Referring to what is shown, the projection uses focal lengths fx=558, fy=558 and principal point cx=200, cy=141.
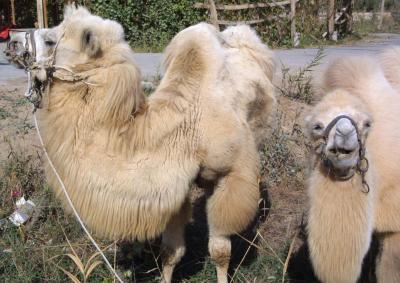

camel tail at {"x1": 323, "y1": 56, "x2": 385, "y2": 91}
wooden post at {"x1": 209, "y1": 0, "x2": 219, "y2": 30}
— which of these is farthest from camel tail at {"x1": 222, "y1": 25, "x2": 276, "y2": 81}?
wooden post at {"x1": 209, "y1": 0, "x2": 219, "y2": 30}

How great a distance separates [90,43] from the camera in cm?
355

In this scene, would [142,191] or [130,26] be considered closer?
[142,191]

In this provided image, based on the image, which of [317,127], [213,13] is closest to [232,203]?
[317,127]

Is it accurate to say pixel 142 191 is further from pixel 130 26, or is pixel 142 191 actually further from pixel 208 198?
pixel 130 26

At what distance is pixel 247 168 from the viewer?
4.20 meters

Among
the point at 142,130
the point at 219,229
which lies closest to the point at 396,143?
the point at 219,229

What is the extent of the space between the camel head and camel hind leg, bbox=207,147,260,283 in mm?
766

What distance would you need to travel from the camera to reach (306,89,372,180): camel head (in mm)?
3104

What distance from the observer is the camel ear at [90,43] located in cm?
355

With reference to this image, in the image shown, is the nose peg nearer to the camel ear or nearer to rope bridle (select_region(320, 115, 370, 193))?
rope bridle (select_region(320, 115, 370, 193))

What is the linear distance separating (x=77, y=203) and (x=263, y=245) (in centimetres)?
218

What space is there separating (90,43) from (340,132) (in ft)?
5.42

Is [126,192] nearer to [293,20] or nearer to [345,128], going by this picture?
[345,128]

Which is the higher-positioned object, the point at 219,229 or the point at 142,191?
the point at 142,191
